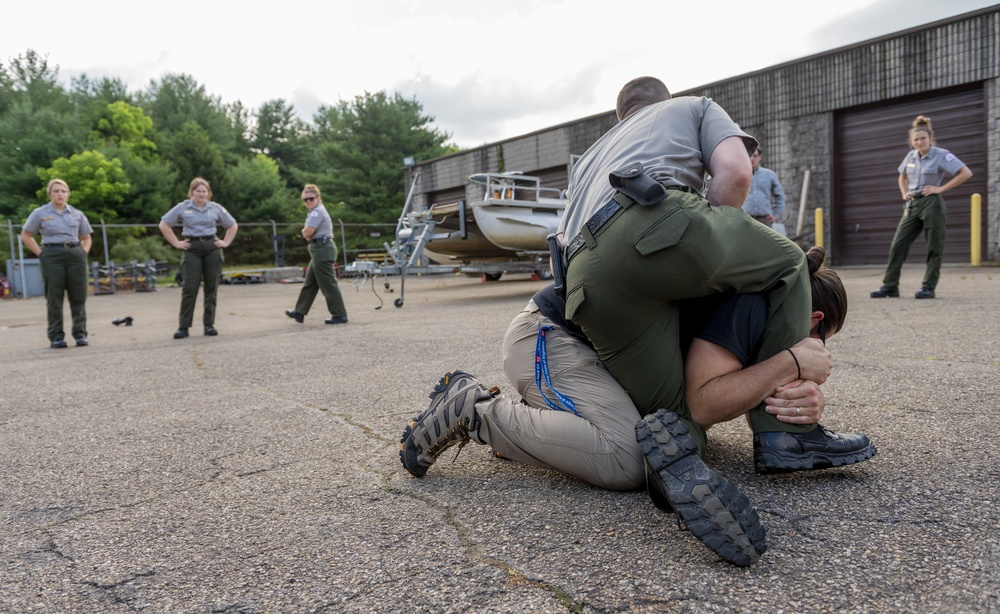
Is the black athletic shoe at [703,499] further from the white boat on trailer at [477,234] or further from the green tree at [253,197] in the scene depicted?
the green tree at [253,197]

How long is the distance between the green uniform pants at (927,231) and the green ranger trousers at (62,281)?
841 centimetres

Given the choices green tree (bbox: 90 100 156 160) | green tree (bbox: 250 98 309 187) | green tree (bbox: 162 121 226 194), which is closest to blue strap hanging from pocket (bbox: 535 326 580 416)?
green tree (bbox: 162 121 226 194)

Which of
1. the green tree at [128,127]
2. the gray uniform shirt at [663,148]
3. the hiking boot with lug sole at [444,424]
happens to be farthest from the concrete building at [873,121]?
the green tree at [128,127]

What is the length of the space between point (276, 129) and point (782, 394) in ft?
185

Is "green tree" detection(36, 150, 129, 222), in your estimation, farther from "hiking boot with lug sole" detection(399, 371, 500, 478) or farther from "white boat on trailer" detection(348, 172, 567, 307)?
"hiking boot with lug sole" detection(399, 371, 500, 478)

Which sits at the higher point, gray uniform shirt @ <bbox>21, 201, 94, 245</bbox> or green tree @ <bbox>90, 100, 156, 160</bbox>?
green tree @ <bbox>90, 100, 156, 160</bbox>

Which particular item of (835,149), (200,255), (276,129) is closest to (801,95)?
(835,149)

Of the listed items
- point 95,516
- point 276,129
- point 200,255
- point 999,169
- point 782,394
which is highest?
point 276,129

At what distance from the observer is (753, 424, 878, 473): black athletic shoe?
6.54 feet

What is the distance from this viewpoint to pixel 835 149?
15008mm

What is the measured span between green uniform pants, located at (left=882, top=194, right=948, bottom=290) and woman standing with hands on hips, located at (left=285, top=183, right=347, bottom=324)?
609 cm

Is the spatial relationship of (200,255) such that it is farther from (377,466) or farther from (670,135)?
(670,135)

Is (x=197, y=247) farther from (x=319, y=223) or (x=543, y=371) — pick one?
(x=543, y=371)

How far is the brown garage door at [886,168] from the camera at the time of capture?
13.2 m
